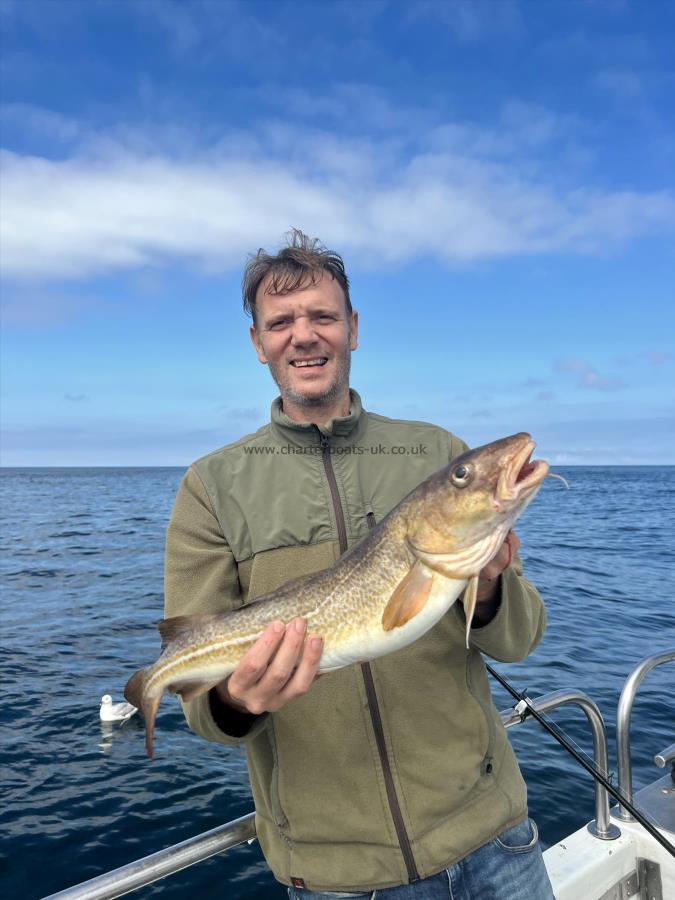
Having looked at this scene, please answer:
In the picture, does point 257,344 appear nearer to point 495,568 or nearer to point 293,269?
point 293,269

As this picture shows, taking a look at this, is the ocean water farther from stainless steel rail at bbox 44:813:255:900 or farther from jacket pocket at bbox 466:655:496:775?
jacket pocket at bbox 466:655:496:775

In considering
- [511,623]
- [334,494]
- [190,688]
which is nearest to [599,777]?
[511,623]

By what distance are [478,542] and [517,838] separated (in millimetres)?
1430

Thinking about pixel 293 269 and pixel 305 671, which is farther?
pixel 293 269

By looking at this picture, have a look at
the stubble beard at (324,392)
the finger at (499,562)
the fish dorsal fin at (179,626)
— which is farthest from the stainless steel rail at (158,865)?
the stubble beard at (324,392)

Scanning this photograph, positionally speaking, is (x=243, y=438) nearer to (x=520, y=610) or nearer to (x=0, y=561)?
(x=520, y=610)

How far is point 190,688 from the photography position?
3.21m

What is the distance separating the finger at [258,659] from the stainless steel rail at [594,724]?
1.81 m

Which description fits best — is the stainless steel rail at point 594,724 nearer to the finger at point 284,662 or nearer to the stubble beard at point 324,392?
the finger at point 284,662

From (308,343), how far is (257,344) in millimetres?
489

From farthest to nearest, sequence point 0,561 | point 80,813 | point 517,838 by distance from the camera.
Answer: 1. point 0,561
2. point 80,813
3. point 517,838

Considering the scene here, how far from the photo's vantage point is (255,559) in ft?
10.8

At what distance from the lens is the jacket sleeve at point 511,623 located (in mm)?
3102

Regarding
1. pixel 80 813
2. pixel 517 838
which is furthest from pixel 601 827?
pixel 80 813
